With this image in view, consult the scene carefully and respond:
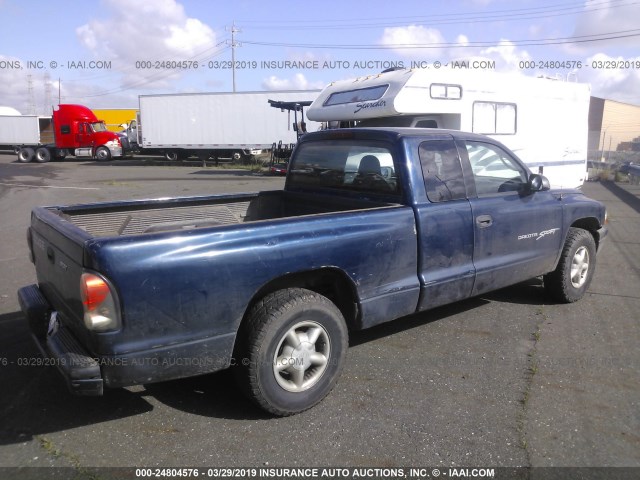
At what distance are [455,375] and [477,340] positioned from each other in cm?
73

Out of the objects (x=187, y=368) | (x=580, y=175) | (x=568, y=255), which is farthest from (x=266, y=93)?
(x=187, y=368)

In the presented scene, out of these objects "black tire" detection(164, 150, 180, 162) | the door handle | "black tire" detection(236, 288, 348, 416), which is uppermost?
"black tire" detection(164, 150, 180, 162)

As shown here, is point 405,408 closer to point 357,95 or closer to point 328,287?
point 328,287

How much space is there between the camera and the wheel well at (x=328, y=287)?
3336 millimetres

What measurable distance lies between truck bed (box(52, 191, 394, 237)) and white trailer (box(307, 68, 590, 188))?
4629 millimetres

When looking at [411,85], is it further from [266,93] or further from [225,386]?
[266,93]

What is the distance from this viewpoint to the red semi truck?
3133 cm

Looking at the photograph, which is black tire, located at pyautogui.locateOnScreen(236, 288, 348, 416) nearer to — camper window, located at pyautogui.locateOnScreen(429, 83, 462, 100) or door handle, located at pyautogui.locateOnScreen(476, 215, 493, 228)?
door handle, located at pyautogui.locateOnScreen(476, 215, 493, 228)

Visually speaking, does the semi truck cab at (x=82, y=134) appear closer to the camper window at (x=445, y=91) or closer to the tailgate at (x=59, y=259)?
the camper window at (x=445, y=91)

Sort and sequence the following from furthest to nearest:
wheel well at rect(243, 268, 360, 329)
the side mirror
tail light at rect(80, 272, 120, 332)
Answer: the side mirror < wheel well at rect(243, 268, 360, 329) < tail light at rect(80, 272, 120, 332)

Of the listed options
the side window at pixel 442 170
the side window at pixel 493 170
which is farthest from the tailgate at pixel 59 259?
the side window at pixel 493 170

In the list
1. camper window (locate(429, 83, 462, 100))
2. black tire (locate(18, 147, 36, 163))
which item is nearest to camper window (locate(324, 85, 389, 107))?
camper window (locate(429, 83, 462, 100))

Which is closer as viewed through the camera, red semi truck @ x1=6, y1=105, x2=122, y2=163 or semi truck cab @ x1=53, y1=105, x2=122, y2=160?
semi truck cab @ x1=53, y1=105, x2=122, y2=160

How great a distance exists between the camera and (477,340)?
455 centimetres
